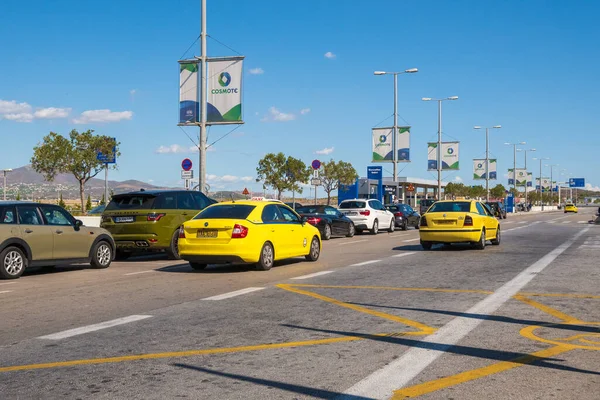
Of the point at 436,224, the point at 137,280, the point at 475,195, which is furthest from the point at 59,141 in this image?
the point at 475,195

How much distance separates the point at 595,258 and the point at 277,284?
934 cm

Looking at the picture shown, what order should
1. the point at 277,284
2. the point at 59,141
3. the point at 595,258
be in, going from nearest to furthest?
the point at 277,284 < the point at 595,258 < the point at 59,141

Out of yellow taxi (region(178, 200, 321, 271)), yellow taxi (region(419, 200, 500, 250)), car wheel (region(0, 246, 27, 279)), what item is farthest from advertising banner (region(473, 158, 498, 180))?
car wheel (region(0, 246, 27, 279))

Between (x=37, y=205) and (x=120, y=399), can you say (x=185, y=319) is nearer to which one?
(x=120, y=399)

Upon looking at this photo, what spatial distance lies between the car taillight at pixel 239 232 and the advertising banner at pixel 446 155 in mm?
51934

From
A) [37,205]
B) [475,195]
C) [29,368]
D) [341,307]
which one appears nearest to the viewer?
[29,368]

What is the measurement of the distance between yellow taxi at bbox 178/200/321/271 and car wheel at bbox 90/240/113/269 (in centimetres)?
224

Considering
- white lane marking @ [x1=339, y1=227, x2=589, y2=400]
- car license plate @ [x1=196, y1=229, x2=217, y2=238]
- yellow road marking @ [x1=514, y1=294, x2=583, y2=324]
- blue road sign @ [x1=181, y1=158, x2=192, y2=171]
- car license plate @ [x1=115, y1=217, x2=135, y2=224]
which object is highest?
blue road sign @ [x1=181, y1=158, x2=192, y2=171]

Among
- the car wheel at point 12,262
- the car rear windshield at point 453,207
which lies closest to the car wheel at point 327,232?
the car rear windshield at point 453,207

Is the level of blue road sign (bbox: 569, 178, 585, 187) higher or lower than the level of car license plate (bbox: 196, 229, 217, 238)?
higher

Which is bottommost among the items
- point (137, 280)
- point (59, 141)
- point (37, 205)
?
point (137, 280)

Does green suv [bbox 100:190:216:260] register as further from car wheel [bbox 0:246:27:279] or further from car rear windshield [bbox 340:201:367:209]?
car rear windshield [bbox 340:201:367:209]

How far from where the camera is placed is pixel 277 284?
466 inches

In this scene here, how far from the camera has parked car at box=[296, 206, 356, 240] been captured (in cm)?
2812
